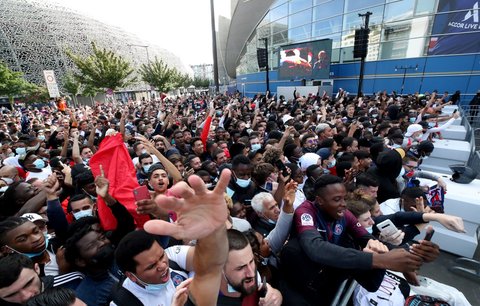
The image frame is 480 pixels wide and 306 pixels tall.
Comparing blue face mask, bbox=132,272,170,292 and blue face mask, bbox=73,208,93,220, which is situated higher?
blue face mask, bbox=132,272,170,292

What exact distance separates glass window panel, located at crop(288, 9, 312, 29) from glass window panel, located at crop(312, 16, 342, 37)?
118 centimetres

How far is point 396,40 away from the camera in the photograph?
17.9 meters

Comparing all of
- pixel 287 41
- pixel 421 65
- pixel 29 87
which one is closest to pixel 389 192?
pixel 421 65

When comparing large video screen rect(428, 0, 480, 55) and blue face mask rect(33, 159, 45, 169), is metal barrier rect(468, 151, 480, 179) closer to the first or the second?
blue face mask rect(33, 159, 45, 169)

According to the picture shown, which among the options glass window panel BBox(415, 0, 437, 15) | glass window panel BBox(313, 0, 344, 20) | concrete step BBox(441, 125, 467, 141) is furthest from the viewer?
glass window panel BBox(313, 0, 344, 20)

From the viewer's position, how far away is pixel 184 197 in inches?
35.1

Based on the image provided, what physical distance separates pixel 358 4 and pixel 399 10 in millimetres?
3277

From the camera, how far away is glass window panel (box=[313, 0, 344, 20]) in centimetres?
2070

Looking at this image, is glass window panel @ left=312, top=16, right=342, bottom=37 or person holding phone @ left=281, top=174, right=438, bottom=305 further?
glass window panel @ left=312, top=16, right=342, bottom=37

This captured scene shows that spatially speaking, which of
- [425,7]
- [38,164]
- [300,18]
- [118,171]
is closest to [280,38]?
[300,18]

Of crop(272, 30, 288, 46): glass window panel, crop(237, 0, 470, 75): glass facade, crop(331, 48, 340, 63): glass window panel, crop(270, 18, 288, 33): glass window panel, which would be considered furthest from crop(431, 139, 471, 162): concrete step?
crop(270, 18, 288, 33): glass window panel

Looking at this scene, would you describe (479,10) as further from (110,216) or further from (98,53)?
(98,53)

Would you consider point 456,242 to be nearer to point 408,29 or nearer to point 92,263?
point 92,263

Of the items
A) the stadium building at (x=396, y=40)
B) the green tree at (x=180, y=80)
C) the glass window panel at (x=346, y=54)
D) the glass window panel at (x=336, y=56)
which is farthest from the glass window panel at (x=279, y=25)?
the green tree at (x=180, y=80)
